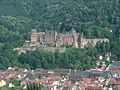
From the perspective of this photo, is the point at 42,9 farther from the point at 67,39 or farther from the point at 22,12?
the point at 67,39

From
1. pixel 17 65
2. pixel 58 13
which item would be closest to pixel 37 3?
pixel 58 13

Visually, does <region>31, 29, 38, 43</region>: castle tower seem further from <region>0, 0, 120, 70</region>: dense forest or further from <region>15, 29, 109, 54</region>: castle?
<region>0, 0, 120, 70</region>: dense forest

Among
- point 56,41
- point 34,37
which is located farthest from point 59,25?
point 56,41

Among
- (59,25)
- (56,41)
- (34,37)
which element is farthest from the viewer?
(59,25)

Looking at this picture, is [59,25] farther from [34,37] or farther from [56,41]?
[56,41]

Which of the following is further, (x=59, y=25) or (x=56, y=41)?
(x=59, y=25)
